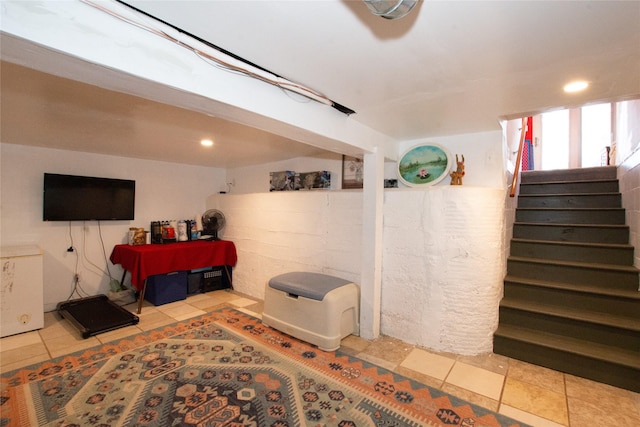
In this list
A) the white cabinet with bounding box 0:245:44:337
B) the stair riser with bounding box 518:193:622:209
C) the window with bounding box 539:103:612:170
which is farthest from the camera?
the window with bounding box 539:103:612:170

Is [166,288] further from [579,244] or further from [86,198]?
[579,244]

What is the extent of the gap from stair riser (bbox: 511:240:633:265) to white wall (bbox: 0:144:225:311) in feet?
16.1

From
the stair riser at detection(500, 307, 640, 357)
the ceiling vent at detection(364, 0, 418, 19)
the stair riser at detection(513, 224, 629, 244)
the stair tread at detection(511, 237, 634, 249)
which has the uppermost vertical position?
the ceiling vent at detection(364, 0, 418, 19)

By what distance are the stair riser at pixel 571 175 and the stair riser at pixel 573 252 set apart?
1464 mm

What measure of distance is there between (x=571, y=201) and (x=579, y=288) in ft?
4.74

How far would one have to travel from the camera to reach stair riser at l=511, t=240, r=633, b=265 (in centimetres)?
271

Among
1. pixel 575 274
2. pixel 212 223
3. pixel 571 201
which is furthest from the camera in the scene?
pixel 212 223

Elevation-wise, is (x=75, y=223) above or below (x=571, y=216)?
below

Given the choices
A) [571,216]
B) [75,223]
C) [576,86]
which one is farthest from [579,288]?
[75,223]

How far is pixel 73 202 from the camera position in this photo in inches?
144

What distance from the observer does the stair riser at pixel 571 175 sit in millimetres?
3730

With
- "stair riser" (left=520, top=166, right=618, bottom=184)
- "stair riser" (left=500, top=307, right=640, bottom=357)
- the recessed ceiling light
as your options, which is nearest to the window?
"stair riser" (left=520, top=166, right=618, bottom=184)

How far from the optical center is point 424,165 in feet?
9.75

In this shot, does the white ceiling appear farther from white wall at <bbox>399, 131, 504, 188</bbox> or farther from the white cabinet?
the white cabinet
